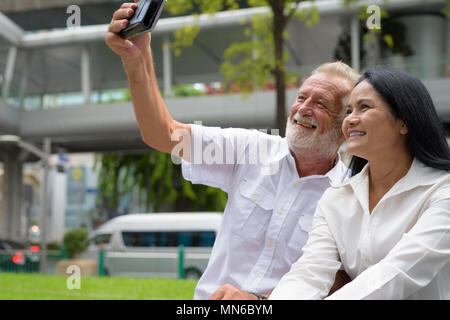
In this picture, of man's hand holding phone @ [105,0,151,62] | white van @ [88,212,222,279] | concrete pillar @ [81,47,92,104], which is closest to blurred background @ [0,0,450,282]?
concrete pillar @ [81,47,92,104]

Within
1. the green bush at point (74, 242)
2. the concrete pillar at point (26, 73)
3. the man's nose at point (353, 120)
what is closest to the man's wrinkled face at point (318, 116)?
the man's nose at point (353, 120)

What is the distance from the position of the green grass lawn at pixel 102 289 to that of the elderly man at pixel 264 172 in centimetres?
466

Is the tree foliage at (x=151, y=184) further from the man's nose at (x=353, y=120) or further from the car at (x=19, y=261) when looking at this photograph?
the man's nose at (x=353, y=120)

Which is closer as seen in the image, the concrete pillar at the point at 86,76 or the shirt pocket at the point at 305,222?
the shirt pocket at the point at 305,222

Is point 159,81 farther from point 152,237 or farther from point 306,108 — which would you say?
point 306,108

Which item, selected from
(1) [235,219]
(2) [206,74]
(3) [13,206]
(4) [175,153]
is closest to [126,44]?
(4) [175,153]

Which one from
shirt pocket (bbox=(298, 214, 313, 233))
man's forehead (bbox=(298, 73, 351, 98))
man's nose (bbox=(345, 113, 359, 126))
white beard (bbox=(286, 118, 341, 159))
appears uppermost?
man's forehead (bbox=(298, 73, 351, 98))

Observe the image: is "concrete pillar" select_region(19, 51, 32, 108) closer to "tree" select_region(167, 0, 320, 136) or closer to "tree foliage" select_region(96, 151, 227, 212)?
"tree foliage" select_region(96, 151, 227, 212)

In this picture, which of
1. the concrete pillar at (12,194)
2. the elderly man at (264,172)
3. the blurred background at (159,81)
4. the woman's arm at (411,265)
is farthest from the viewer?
the concrete pillar at (12,194)

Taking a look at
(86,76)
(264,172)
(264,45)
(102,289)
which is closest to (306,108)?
(264,172)

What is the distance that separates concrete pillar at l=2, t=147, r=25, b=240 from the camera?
20.7 m

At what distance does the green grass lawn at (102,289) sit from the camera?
22.0 feet

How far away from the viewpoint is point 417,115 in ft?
4.40
